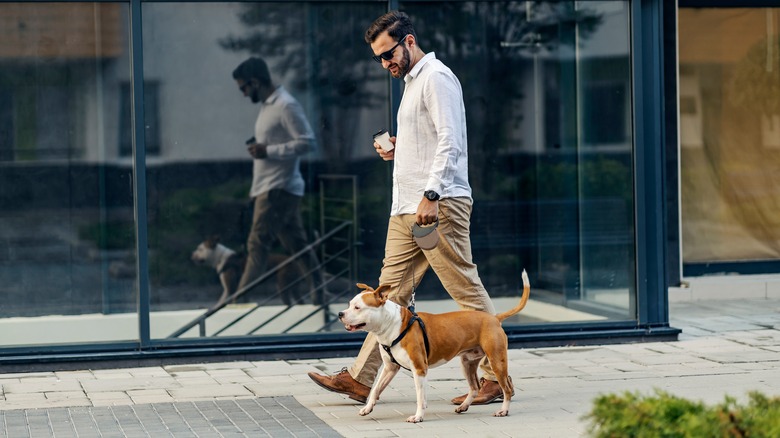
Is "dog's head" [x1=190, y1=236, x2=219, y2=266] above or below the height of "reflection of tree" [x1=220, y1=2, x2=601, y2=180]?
below

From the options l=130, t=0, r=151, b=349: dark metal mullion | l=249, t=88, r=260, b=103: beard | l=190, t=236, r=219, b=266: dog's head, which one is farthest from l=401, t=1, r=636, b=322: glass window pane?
l=130, t=0, r=151, b=349: dark metal mullion

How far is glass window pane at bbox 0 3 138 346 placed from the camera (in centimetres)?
897

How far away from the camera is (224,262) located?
31.2 feet

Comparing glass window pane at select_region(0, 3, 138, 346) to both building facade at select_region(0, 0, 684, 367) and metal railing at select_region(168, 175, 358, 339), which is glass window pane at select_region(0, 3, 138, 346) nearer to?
building facade at select_region(0, 0, 684, 367)

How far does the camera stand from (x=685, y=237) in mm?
12430

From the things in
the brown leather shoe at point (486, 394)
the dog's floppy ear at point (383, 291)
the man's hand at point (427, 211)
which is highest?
the man's hand at point (427, 211)

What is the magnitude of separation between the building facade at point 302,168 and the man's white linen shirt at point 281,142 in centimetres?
7

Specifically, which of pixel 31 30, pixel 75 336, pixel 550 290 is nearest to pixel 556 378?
pixel 550 290

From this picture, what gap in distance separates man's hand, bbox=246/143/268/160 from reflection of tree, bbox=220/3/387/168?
1.28 ft

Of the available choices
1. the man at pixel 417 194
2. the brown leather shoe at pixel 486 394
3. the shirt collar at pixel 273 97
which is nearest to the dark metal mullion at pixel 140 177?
the shirt collar at pixel 273 97

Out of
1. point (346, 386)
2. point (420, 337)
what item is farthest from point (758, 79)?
point (420, 337)

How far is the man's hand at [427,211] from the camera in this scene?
6.86 meters

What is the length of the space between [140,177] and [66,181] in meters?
0.59

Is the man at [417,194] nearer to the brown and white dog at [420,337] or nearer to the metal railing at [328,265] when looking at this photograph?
the brown and white dog at [420,337]
